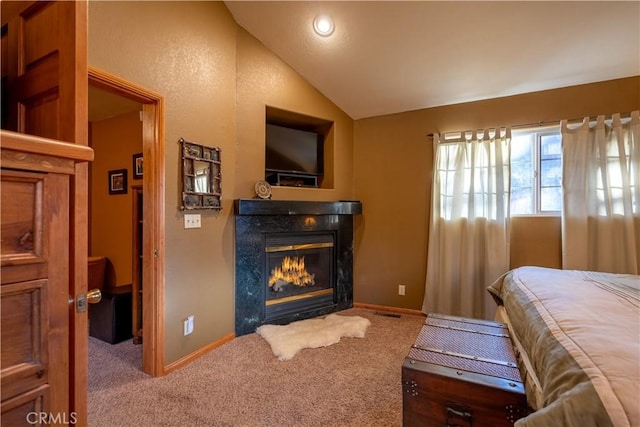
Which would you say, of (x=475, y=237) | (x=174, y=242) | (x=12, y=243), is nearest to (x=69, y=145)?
(x=12, y=243)

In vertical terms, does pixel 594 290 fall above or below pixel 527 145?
below

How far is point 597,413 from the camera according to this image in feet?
2.69

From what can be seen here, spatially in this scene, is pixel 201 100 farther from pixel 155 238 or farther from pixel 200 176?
pixel 155 238

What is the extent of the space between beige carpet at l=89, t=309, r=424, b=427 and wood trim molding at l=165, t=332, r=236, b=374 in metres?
0.04

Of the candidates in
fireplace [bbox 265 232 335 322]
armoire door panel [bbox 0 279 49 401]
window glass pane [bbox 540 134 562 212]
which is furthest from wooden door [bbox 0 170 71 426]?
window glass pane [bbox 540 134 562 212]

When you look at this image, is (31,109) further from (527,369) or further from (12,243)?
(527,369)

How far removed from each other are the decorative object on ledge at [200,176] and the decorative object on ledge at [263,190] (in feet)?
1.33

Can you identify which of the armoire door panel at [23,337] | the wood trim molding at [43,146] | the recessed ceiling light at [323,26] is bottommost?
the armoire door panel at [23,337]

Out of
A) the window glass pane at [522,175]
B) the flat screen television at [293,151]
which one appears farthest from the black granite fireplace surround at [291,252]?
the window glass pane at [522,175]

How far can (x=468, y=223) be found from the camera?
3.10 metres

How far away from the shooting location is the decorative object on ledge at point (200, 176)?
2275 mm

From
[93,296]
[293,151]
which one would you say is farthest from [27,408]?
[293,151]

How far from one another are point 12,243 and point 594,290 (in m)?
2.29

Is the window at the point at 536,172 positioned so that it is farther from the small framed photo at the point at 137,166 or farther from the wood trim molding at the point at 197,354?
the small framed photo at the point at 137,166
